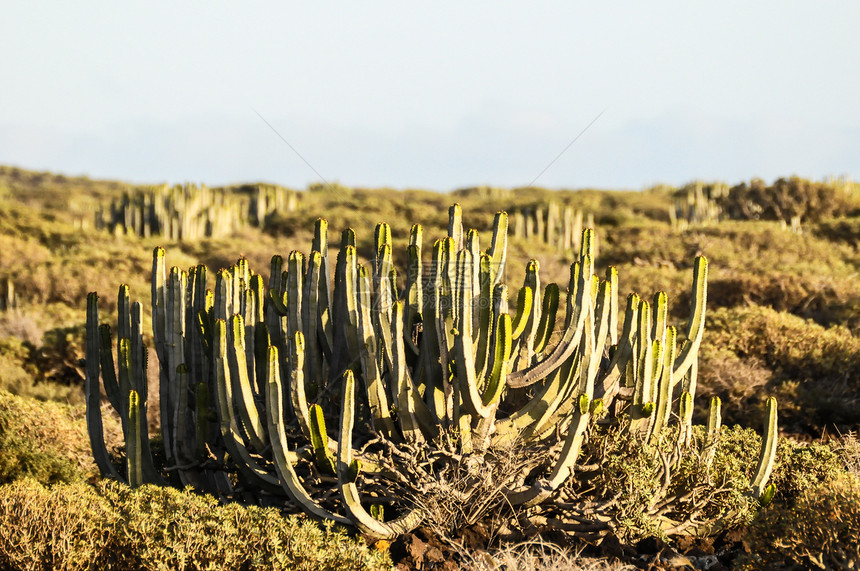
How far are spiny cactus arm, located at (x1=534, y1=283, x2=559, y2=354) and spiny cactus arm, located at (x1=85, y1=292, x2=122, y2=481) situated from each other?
282 centimetres

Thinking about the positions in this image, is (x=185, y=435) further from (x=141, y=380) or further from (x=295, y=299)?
(x=295, y=299)

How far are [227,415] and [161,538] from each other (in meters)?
A: 0.94

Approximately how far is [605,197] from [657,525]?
3679 centimetres

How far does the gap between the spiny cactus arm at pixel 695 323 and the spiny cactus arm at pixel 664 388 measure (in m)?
0.18

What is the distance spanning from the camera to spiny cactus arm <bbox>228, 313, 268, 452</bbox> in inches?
205

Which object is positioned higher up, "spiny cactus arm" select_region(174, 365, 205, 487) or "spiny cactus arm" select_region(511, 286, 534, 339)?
"spiny cactus arm" select_region(511, 286, 534, 339)

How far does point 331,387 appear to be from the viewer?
18.7 feet

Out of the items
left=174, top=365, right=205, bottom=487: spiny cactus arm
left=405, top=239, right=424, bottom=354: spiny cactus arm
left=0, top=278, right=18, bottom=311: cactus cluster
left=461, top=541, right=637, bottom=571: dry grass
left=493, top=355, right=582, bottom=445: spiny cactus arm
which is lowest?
left=0, top=278, right=18, bottom=311: cactus cluster

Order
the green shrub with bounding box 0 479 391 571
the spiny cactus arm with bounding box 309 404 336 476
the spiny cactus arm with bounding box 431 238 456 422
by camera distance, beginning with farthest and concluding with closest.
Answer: the spiny cactus arm with bounding box 431 238 456 422 → the spiny cactus arm with bounding box 309 404 336 476 → the green shrub with bounding box 0 479 391 571

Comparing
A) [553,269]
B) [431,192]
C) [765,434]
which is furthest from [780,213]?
[431,192]

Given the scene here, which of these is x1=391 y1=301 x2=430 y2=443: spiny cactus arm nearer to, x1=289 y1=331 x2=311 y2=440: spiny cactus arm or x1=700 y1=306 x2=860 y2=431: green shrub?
x1=289 y1=331 x2=311 y2=440: spiny cactus arm

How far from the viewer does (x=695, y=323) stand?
5797 millimetres

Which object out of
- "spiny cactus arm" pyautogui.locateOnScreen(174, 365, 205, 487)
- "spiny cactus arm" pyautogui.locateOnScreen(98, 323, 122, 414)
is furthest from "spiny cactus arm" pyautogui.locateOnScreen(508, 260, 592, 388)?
"spiny cactus arm" pyautogui.locateOnScreen(98, 323, 122, 414)

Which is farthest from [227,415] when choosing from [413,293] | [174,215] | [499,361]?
[174,215]
